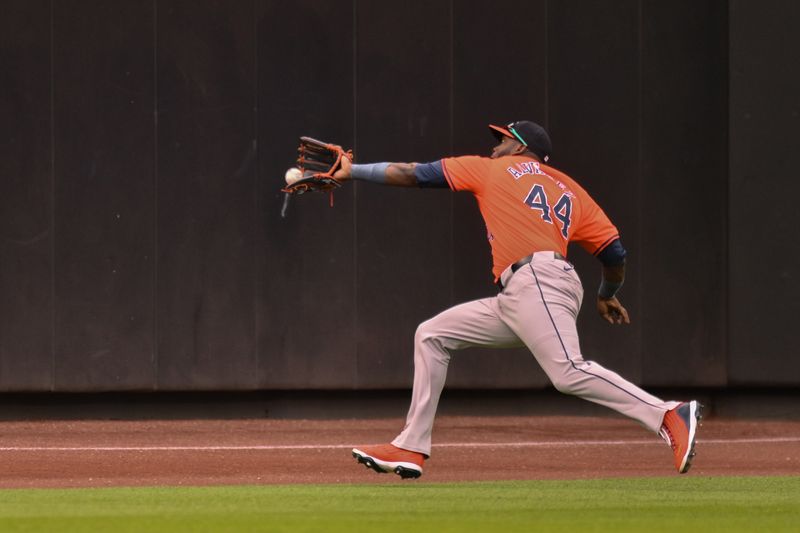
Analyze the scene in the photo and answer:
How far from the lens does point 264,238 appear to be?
10461 mm

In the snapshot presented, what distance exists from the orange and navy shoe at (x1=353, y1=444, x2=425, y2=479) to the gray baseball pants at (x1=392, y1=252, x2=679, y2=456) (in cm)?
A: 4

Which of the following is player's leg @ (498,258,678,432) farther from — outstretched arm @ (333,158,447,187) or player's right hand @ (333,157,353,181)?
player's right hand @ (333,157,353,181)

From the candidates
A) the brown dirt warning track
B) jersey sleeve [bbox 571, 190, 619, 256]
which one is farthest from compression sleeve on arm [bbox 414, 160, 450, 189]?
the brown dirt warning track

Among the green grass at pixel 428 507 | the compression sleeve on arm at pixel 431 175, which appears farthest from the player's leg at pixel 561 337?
the compression sleeve on arm at pixel 431 175

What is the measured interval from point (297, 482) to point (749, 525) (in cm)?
278

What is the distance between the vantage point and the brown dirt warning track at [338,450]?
26.5 feet

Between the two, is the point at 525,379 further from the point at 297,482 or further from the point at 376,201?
the point at 297,482

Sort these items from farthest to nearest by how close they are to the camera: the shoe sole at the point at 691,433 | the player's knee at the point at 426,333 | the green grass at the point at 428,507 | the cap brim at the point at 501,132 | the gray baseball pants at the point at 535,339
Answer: the cap brim at the point at 501,132, the player's knee at the point at 426,333, the gray baseball pants at the point at 535,339, the shoe sole at the point at 691,433, the green grass at the point at 428,507

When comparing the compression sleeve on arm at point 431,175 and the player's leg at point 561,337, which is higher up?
the compression sleeve on arm at point 431,175

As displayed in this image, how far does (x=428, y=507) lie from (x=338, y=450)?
3.26 m

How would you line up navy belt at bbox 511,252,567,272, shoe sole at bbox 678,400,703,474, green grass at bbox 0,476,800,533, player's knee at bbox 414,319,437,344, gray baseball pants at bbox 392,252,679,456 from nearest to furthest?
green grass at bbox 0,476,800,533
shoe sole at bbox 678,400,703,474
gray baseball pants at bbox 392,252,679,456
navy belt at bbox 511,252,567,272
player's knee at bbox 414,319,437,344

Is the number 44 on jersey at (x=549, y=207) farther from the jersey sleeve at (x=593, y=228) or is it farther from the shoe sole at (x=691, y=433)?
the shoe sole at (x=691, y=433)

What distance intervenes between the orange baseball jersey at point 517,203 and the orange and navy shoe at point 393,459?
3.11 feet

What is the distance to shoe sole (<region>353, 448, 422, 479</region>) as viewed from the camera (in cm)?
690
